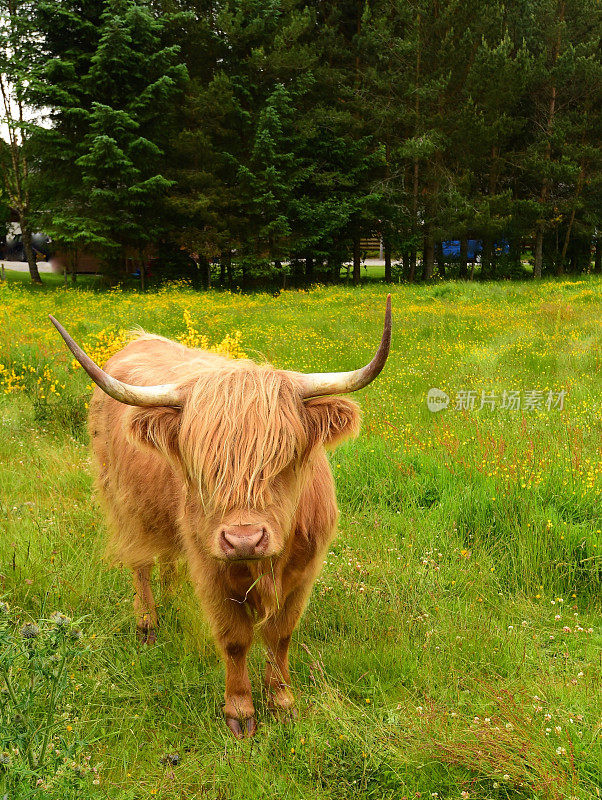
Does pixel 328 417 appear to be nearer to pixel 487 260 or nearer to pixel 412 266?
pixel 412 266

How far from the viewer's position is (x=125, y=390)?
220 cm

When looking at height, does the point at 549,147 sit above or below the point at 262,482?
above

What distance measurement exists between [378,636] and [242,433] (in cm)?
164

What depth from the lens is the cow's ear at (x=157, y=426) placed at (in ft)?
7.75

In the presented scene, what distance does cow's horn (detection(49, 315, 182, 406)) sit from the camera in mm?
2032

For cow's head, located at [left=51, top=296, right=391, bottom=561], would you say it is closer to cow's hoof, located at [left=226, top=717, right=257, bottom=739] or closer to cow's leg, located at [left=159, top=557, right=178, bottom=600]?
cow's hoof, located at [left=226, top=717, right=257, bottom=739]

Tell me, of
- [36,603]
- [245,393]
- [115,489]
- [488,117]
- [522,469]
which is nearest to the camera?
[245,393]

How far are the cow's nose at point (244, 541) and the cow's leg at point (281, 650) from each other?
0.89m

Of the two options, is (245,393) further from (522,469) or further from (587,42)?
(587,42)

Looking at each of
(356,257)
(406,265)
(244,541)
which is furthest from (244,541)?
(406,265)

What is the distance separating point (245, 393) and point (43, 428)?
4813mm

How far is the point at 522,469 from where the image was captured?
169 inches

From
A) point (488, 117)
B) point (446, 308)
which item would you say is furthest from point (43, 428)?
point (488, 117)

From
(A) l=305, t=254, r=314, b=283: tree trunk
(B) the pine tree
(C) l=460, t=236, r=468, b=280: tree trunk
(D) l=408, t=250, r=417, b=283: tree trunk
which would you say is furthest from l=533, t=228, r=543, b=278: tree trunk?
(B) the pine tree
